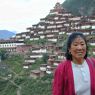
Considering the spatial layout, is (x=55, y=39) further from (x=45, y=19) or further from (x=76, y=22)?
(x=45, y=19)

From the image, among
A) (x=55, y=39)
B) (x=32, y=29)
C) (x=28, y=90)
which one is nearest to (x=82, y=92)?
(x=28, y=90)

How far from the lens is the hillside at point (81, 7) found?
160 feet

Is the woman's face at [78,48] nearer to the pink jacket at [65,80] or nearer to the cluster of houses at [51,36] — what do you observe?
the pink jacket at [65,80]

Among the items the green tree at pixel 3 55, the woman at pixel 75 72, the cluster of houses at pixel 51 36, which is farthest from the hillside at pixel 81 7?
the woman at pixel 75 72

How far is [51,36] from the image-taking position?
38.9 m

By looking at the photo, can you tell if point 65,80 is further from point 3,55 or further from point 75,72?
point 3,55

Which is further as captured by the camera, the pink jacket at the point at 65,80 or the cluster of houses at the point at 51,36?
the cluster of houses at the point at 51,36

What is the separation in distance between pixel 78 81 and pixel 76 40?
1.21 ft

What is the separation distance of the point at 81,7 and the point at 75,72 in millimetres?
46572

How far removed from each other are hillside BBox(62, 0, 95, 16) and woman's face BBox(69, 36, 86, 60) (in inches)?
1751

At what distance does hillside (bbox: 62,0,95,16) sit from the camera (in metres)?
48.8

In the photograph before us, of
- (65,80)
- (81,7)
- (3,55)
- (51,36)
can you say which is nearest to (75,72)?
(65,80)

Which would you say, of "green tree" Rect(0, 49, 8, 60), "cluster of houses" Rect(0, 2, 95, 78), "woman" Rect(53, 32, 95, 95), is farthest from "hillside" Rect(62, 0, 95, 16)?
"woman" Rect(53, 32, 95, 95)

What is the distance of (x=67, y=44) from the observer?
154 inches
